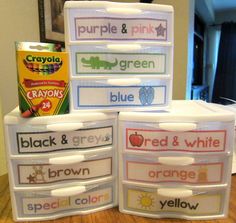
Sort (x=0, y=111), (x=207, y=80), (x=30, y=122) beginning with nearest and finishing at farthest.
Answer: (x=30, y=122), (x=0, y=111), (x=207, y=80)

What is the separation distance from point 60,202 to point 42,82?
0.34m

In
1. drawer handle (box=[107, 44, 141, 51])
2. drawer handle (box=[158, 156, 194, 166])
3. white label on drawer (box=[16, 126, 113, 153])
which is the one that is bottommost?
drawer handle (box=[158, 156, 194, 166])

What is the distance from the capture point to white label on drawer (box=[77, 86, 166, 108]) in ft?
2.34

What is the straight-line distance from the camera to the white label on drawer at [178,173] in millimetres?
674

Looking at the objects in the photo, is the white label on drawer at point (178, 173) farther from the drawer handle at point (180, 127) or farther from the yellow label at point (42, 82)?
the yellow label at point (42, 82)

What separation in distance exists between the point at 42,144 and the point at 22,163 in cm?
7

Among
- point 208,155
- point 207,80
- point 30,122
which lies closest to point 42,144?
point 30,122

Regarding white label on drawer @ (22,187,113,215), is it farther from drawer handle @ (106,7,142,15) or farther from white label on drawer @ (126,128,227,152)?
drawer handle @ (106,7,142,15)

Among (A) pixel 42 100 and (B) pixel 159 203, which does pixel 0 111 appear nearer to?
(A) pixel 42 100

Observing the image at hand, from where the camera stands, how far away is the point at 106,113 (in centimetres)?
70

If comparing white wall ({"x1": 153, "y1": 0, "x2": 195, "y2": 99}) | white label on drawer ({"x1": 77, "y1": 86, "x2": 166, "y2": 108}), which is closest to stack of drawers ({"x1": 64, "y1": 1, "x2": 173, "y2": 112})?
white label on drawer ({"x1": 77, "y1": 86, "x2": 166, "y2": 108})

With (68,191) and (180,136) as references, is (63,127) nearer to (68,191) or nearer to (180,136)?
(68,191)

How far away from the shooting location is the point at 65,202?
702 millimetres

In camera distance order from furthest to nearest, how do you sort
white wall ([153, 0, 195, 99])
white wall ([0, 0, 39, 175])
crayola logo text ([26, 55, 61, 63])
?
white wall ([153, 0, 195, 99]) → white wall ([0, 0, 39, 175]) → crayola logo text ([26, 55, 61, 63])
